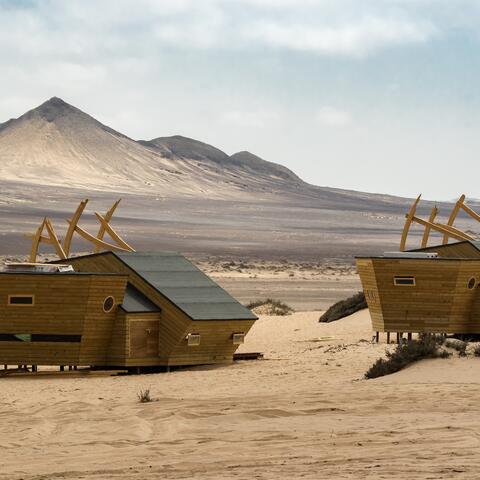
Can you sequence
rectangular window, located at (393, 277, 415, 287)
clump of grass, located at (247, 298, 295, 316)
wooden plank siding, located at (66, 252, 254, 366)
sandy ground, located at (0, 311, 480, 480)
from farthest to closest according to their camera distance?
clump of grass, located at (247, 298, 295, 316), rectangular window, located at (393, 277, 415, 287), wooden plank siding, located at (66, 252, 254, 366), sandy ground, located at (0, 311, 480, 480)

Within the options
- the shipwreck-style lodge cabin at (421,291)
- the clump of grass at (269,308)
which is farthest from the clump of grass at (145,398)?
the clump of grass at (269,308)

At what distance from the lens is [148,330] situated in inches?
1152

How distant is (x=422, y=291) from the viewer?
1293 inches

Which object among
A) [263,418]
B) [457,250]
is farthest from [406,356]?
[457,250]

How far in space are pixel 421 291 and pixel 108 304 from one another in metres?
8.42

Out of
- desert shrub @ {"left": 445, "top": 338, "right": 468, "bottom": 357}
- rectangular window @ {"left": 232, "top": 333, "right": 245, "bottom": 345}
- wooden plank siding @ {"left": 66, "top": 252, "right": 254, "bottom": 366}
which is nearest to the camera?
desert shrub @ {"left": 445, "top": 338, "right": 468, "bottom": 357}

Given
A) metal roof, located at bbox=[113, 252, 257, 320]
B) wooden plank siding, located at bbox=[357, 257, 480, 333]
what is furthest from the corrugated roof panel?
wooden plank siding, located at bbox=[357, 257, 480, 333]

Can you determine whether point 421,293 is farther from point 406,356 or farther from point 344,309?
point 344,309

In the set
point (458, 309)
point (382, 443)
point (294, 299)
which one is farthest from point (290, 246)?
point (382, 443)

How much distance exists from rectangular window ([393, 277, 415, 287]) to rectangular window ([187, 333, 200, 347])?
602 centimetres

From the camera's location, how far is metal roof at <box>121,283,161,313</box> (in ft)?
95.3

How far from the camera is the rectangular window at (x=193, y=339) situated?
2914 cm

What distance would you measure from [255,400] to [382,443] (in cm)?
536

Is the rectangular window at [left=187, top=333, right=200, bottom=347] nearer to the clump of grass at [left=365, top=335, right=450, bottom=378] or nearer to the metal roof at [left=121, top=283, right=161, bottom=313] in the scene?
the metal roof at [left=121, top=283, right=161, bottom=313]
